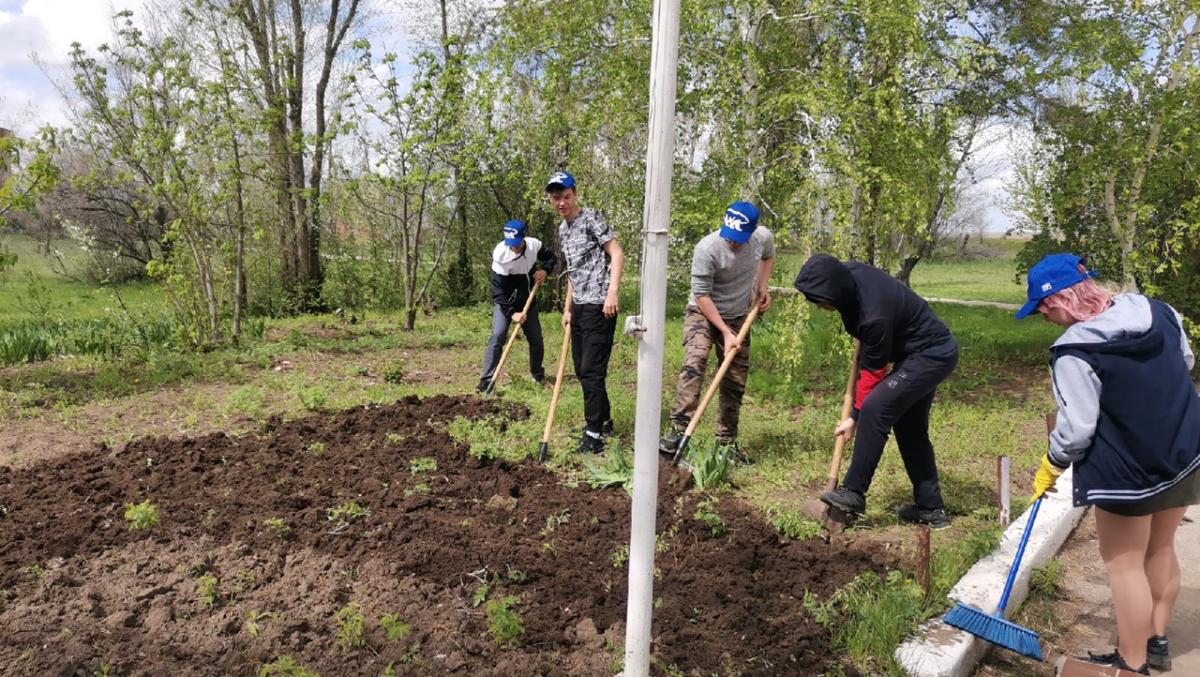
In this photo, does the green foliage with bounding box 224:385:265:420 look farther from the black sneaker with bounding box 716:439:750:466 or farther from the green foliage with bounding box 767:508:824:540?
the green foliage with bounding box 767:508:824:540

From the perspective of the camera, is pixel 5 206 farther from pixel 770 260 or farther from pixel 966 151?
pixel 966 151

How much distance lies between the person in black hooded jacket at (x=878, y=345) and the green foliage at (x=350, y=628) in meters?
2.46

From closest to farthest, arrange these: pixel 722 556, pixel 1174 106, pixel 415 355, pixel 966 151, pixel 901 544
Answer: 1. pixel 722 556
2. pixel 901 544
3. pixel 1174 106
4. pixel 415 355
5. pixel 966 151

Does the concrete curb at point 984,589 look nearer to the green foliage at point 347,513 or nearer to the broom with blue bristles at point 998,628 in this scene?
the broom with blue bristles at point 998,628

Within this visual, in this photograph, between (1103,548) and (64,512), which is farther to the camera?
(64,512)

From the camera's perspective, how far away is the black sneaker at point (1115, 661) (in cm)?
297

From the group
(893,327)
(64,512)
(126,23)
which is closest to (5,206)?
(126,23)

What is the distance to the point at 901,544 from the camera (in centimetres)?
398

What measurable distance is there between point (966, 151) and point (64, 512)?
15.4m

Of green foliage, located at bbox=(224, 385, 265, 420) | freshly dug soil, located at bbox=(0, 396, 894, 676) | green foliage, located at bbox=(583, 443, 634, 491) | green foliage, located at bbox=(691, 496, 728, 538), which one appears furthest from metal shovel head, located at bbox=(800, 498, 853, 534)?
green foliage, located at bbox=(224, 385, 265, 420)

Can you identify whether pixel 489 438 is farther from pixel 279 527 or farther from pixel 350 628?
pixel 350 628

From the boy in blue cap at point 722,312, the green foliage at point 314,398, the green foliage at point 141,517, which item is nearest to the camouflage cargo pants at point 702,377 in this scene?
the boy in blue cap at point 722,312

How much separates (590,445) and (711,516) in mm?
1435

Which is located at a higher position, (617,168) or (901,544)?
(617,168)
